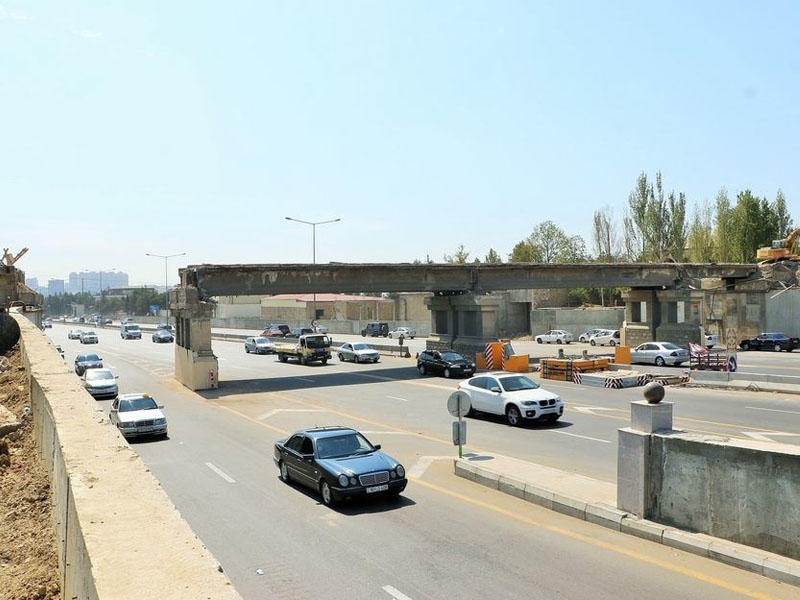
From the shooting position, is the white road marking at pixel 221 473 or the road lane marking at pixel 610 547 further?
the white road marking at pixel 221 473

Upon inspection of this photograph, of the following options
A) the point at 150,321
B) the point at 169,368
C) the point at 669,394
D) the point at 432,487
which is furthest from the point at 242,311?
the point at 432,487

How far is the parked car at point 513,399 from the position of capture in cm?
2180

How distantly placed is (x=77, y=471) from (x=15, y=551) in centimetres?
160

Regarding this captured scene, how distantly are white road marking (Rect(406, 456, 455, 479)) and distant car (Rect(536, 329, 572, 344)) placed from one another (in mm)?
51119

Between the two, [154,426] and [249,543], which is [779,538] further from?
[154,426]

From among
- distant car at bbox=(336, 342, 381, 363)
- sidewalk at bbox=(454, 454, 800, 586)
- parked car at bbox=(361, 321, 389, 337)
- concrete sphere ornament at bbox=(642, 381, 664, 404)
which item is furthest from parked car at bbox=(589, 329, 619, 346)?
concrete sphere ornament at bbox=(642, 381, 664, 404)

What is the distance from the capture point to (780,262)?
5659cm

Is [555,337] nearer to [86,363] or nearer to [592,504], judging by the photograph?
[86,363]

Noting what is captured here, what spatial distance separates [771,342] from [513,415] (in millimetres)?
36881

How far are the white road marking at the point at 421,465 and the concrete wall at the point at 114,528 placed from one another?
8.79m

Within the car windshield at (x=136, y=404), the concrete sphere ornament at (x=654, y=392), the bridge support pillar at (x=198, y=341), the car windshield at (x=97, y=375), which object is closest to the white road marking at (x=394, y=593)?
the concrete sphere ornament at (x=654, y=392)

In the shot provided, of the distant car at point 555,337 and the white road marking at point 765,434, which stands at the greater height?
the distant car at point 555,337

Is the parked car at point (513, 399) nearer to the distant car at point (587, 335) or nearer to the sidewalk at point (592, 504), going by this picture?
the sidewalk at point (592, 504)

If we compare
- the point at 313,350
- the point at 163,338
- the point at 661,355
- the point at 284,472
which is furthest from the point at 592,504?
the point at 163,338
